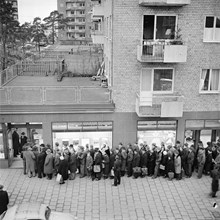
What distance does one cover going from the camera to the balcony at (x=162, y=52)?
14.6m

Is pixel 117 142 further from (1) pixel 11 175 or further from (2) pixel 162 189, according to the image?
(1) pixel 11 175

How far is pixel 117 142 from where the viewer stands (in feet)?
53.6

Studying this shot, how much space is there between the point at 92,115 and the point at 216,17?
24.4ft

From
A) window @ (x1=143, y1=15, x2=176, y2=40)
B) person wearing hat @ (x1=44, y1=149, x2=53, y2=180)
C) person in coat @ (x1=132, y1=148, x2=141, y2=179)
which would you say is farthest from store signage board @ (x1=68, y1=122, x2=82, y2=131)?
window @ (x1=143, y1=15, x2=176, y2=40)

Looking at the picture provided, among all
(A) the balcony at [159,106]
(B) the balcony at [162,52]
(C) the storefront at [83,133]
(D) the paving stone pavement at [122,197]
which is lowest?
(D) the paving stone pavement at [122,197]

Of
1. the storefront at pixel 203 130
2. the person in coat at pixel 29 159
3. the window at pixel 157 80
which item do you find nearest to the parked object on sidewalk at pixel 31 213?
the person in coat at pixel 29 159

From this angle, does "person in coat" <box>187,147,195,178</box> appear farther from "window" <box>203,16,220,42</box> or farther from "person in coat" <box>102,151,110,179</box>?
"window" <box>203,16,220,42</box>

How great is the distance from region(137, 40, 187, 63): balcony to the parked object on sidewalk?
779 centimetres

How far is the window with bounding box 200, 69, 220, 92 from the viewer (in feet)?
52.3

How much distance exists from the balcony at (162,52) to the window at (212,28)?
1.44 m

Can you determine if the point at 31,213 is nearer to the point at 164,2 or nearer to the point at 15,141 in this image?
the point at 15,141

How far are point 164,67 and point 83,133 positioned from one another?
5.16m

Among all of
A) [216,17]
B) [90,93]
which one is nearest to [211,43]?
[216,17]

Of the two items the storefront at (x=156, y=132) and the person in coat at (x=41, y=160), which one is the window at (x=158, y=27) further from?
the person in coat at (x=41, y=160)
